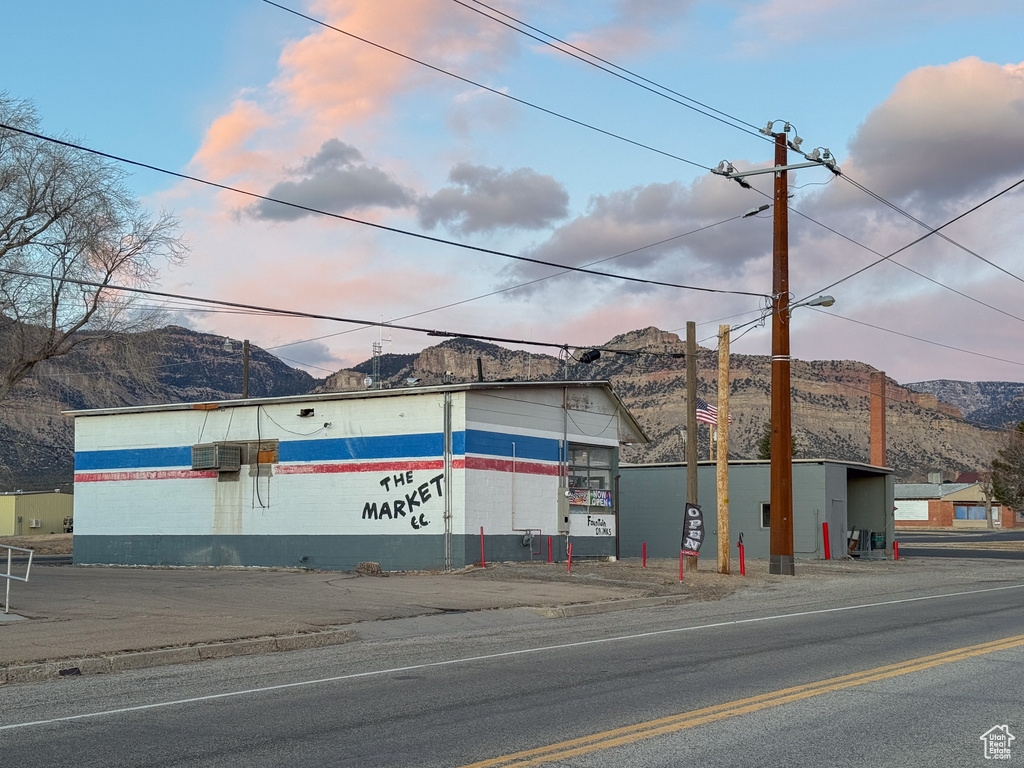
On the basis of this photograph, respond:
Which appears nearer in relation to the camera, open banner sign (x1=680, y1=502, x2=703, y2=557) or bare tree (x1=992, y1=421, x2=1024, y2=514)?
open banner sign (x1=680, y1=502, x2=703, y2=557)

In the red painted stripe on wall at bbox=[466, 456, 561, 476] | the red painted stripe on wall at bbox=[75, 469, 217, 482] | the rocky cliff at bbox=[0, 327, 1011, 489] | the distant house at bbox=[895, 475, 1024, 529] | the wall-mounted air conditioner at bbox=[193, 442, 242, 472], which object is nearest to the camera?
the red painted stripe on wall at bbox=[466, 456, 561, 476]

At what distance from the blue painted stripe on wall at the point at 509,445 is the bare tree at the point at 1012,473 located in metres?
47.9

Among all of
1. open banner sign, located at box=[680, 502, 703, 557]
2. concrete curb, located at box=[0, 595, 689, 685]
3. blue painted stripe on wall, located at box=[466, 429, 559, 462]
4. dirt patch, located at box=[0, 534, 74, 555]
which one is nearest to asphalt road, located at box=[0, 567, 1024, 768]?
concrete curb, located at box=[0, 595, 689, 685]

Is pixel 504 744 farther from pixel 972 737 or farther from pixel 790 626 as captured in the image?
pixel 790 626

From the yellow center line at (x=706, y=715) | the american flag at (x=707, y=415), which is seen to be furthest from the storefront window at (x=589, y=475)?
the yellow center line at (x=706, y=715)

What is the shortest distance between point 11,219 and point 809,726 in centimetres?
2832

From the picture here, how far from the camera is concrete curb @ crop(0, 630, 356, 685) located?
37.1 ft

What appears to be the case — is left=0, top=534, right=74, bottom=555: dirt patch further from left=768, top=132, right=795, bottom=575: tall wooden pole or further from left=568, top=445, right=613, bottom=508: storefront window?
left=768, top=132, right=795, bottom=575: tall wooden pole

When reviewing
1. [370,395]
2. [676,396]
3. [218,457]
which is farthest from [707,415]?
[676,396]

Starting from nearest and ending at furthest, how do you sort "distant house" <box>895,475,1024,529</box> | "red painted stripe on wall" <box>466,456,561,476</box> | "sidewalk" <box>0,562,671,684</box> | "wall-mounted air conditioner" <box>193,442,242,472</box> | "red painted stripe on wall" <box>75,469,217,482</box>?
"sidewalk" <box>0,562,671,684</box>
"red painted stripe on wall" <box>466,456,561,476</box>
"wall-mounted air conditioner" <box>193,442,242,472</box>
"red painted stripe on wall" <box>75,469,217,482</box>
"distant house" <box>895,475,1024,529</box>

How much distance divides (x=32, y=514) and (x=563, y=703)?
72.9 metres

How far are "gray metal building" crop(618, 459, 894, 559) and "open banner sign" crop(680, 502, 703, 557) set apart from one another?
12.5m

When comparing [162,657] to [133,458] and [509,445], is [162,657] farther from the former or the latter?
[133,458]

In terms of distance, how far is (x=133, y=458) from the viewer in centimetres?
3459
